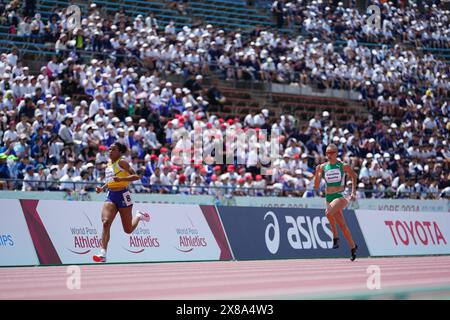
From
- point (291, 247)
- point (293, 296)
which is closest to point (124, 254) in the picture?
point (291, 247)

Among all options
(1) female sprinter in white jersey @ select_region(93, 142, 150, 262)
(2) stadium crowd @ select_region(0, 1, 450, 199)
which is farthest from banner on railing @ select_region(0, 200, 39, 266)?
(2) stadium crowd @ select_region(0, 1, 450, 199)

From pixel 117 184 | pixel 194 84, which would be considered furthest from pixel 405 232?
pixel 117 184

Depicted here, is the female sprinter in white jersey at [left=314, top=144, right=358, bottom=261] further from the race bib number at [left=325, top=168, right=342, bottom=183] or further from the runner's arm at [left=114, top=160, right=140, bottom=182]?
the runner's arm at [left=114, top=160, right=140, bottom=182]

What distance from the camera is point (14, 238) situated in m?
17.5

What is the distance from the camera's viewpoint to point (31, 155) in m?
24.0

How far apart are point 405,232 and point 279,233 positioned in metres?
5.49

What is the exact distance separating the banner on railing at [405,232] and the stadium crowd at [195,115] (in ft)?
10.6

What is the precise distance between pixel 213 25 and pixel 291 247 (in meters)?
19.2

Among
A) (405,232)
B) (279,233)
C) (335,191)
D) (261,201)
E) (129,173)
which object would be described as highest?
(129,173)

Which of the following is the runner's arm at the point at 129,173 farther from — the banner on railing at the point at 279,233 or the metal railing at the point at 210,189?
the banner on railing at the point at 279,233

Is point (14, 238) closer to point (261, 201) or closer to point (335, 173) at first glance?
point (335, 173)

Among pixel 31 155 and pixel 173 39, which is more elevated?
pixel 173 39

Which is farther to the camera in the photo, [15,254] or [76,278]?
[15,254]
